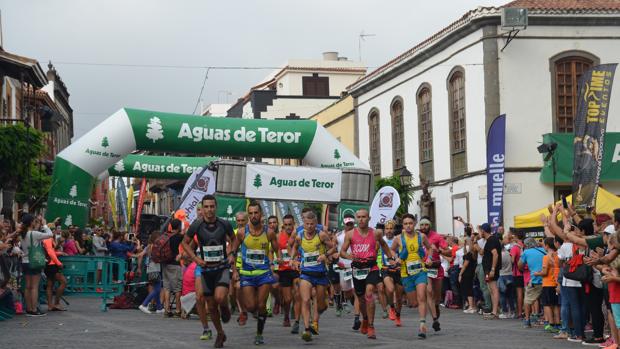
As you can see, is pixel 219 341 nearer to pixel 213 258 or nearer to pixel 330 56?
pixel 213 258

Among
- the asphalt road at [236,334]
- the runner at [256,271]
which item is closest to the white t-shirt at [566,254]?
the asphalt road at [236,334]

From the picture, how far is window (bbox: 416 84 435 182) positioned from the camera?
37969 millimetres

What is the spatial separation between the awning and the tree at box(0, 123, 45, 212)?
49.2 feet

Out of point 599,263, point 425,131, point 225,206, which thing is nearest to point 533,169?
point 425,131

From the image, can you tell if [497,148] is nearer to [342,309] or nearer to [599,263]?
[342,309]

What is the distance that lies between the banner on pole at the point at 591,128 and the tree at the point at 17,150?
13629 mm

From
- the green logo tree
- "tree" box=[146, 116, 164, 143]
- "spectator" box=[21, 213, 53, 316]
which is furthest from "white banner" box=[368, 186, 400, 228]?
"spectator" box=[21, 213, 53, 316]

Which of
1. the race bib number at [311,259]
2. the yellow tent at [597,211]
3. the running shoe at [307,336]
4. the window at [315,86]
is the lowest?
the running shoe at [307,336]

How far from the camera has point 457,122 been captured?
3516 cm

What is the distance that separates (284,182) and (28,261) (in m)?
6.35

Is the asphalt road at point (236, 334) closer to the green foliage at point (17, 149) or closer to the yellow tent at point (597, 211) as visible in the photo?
the yellow tent at point (597, 211)

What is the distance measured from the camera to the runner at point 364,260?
1441 centimetres

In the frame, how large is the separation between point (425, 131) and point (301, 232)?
24367 mm

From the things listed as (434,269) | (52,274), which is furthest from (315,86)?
(434,269)
